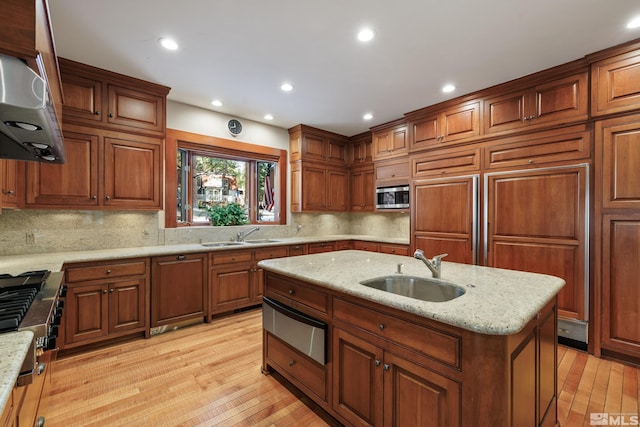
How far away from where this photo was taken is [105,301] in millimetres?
2611

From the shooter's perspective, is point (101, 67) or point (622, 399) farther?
point (101, 67)

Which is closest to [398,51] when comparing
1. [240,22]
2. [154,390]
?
[240,22]

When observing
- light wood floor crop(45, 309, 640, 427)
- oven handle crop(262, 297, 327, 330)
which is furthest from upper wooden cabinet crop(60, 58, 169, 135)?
oven handle crop(262, 297, 327, 330)

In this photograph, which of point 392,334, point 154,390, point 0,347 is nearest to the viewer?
point 0,347

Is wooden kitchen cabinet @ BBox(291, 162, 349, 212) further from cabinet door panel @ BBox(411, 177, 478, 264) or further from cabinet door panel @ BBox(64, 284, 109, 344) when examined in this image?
cabinet door panel @ BBox(64, 284, 109, 344)

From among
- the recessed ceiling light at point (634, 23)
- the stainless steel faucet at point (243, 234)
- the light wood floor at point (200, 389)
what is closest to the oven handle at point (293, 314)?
the light wood floor at point (200, 389)

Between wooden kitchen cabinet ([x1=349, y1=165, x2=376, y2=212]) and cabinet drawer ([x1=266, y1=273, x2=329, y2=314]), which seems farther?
wooden kitchen cabinet ([x1=349, y1=165, x2=376, y2=212])

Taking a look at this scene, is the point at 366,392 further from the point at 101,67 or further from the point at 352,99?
the point at 101,67

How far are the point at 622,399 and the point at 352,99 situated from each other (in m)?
3.50

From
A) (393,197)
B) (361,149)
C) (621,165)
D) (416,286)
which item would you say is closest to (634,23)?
(621,165)

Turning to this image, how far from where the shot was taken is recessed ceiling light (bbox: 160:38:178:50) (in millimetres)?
2279

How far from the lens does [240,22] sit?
2.08m

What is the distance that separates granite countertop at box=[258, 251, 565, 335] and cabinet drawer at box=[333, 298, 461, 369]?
0.32 ft

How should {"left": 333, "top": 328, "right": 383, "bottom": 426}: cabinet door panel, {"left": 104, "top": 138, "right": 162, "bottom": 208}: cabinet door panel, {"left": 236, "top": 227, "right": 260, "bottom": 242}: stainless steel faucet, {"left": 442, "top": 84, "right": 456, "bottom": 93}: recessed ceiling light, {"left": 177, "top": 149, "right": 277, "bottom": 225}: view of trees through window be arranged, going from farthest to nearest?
{"left": 236, "top": 227, "right": 260, "bottom": 242}: stainless steel faucet, {"left": 177, "top": 149, "right": 277, "bottom": 225}: view of trees through window, {"left": 442, "top": 84, "right": 456, "bottom": 93}: recessed ceiling light, {"left": 104, "top": 138, "right": 162, "bottom": 208}: cabinet door panel, {"left": 333, "top": 328, "right": 383, "bottom": 426}: cabinet door panel
